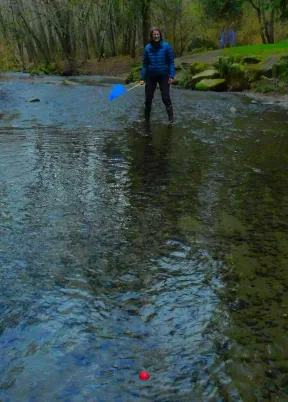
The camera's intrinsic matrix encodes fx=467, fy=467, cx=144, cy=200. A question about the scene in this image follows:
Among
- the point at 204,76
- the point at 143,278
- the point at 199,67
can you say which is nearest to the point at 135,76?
the point at 199,67

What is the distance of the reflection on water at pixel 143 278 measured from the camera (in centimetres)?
249

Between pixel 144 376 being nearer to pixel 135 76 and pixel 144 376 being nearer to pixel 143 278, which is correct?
pixel 143 278

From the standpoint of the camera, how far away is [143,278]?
137 inches

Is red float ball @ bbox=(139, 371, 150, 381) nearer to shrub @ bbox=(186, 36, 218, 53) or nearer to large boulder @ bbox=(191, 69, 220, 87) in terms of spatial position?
large boulder @ bbox=(191, 69, 220, 87)

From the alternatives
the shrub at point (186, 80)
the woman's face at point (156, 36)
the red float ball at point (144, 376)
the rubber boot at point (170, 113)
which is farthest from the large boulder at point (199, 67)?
the red float ball at point (144, 376)

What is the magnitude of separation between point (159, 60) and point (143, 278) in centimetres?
768

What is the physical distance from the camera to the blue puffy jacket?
10117 millimetres

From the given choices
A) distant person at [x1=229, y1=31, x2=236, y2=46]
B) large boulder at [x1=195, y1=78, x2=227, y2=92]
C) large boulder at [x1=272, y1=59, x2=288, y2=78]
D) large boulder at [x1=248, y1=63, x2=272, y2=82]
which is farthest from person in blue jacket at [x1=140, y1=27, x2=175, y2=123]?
distant person at [x1=229, y1=31, x2=236, y2=46]

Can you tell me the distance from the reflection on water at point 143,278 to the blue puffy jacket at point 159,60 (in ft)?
11.6

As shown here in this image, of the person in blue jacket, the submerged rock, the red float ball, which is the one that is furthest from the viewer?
the submerged rock

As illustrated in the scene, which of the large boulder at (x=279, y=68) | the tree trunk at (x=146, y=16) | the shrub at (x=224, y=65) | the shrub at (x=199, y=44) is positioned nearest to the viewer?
the large boulder at (x=279, y=68)

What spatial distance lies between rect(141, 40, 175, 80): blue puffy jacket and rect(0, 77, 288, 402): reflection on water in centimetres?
355

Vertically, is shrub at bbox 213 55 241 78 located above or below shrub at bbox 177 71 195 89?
above

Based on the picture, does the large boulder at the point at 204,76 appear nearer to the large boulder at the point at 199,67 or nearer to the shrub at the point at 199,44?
the large boulder at the point at 199,67
